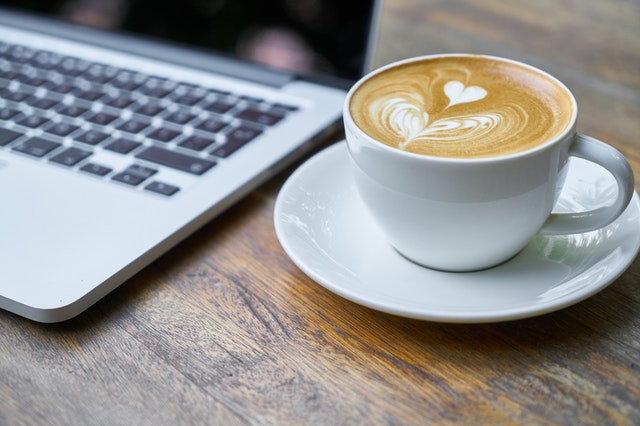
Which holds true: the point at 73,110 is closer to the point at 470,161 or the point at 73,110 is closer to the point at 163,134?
the point at 163,134

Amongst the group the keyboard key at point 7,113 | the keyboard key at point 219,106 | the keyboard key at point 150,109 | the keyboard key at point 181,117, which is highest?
the keyboard key at point 219,106

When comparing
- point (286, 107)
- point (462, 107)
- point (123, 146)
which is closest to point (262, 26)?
point (286, 107)

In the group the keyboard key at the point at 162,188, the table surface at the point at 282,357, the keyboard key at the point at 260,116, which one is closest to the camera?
the table surface at the point at 282,357

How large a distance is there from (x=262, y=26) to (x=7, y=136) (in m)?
0.27

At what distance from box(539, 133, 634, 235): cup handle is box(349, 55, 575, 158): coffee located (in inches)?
0.8

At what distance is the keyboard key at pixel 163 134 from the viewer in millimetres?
616

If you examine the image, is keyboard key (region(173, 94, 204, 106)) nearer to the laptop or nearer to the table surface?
the laptop

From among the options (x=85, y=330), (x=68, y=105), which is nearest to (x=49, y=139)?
(x=68, y=105)

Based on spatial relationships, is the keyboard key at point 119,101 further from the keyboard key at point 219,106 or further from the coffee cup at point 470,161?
the coffee cup at point 470,161

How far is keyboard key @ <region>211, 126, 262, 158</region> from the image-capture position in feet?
1.94

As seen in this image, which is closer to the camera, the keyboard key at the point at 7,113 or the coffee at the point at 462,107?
the coffee at the point at 462,107

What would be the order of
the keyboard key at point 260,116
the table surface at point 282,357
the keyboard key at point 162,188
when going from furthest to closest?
the keyboard key at point 260,116, the keyboard key at point 162,188, the table surface at point 282,357

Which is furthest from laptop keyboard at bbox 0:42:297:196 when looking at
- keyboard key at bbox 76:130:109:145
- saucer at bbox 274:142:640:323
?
saucer at bbox 274:142:640:323

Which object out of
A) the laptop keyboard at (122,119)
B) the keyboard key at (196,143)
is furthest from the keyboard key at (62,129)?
the keyboard key at (196,143)
